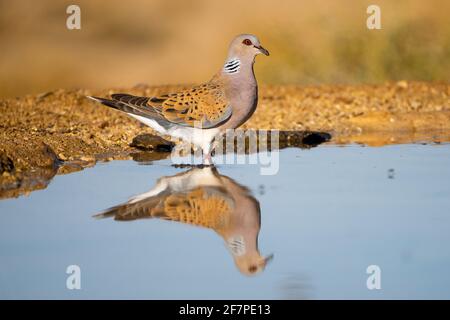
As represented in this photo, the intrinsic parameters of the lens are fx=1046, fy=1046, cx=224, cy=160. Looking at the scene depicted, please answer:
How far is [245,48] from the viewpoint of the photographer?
9641 mm

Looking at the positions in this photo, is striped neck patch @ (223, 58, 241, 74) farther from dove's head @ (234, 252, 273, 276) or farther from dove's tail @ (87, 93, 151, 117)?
dove's head @ (234, 252, 273, 276)

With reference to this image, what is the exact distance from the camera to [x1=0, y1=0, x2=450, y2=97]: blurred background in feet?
48.1

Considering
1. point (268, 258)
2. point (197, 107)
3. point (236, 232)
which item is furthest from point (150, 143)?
point (268, 258)

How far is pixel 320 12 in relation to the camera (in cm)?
1659

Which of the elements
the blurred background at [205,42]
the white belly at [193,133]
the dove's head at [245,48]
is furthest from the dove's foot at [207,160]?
the blurred background at [205,42]

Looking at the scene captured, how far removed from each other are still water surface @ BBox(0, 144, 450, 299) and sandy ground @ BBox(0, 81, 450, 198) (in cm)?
44

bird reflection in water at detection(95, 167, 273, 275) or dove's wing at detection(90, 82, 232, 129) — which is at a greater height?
dove's wing at detection(90, 82, 232, 129)

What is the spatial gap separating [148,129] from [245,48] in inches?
69.8

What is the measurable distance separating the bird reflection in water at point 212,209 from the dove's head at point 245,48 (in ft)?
5.51

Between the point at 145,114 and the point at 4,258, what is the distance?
3.64 m

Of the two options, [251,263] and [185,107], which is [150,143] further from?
[251,263]

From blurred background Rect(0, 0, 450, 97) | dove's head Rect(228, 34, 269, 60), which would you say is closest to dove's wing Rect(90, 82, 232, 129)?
dove's head Rect(228, 34, 269, 60)

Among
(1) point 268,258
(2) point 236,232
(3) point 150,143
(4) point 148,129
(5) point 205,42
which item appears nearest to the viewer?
(1) point 268,258

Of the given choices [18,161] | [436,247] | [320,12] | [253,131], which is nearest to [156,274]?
[436,247]
